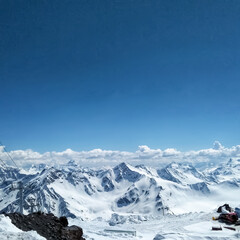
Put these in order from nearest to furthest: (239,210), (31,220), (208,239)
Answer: (31,220)
(208,239)
(239,210)

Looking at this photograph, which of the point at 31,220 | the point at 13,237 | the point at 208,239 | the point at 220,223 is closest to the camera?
the point at 13,237

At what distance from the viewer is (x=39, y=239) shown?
57.3 ft

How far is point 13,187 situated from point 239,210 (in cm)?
6376

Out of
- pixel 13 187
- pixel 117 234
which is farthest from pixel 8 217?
pixel 13 187

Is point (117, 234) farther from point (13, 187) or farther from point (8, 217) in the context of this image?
point (13, 187)

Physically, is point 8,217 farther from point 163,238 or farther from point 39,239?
point 163,238

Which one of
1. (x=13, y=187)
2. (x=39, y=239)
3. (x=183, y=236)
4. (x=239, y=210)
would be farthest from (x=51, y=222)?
(x=13, y=187)

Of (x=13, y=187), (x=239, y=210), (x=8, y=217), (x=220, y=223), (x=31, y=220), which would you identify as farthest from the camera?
(x=13, y=187)

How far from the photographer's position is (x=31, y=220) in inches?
950

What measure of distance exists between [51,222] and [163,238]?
1493 centimetres

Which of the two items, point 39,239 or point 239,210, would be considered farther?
point 239,210

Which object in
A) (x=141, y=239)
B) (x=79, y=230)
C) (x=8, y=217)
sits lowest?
(x=141, y=239)

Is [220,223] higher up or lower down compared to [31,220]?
lower down

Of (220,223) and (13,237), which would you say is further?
(220,223)
